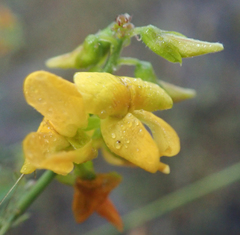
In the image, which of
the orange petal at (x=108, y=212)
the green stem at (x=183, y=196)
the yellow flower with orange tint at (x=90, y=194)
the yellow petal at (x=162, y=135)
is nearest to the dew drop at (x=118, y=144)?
the yellow petal at (x=162, y=135)

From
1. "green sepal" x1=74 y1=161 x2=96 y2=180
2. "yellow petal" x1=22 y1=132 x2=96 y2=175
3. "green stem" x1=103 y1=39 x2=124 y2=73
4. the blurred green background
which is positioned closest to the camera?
"yellow petal" x1=22 y1=132 x2=96 y2=175

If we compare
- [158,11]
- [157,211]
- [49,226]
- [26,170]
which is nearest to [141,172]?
[157,211]

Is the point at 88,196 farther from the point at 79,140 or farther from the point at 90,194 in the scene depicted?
the point at 79,140

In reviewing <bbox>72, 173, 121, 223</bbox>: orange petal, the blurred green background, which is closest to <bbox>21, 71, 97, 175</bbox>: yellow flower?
<bbox>72, 173, 121, 223</bbox>: orange petal

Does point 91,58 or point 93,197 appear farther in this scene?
point 93,197

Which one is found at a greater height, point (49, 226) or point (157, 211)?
point (157, 211)

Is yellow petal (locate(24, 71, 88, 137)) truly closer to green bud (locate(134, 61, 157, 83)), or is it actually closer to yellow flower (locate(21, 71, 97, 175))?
yellow flower (locate(21, 71, 97, 175))

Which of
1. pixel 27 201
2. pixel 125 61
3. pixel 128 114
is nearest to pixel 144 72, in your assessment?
pixel 125 61

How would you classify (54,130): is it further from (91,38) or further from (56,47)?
(56,47)
